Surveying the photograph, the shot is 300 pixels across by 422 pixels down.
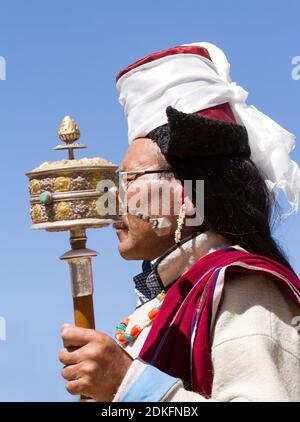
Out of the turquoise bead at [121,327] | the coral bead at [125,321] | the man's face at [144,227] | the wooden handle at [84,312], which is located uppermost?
the man's face at [144,227]

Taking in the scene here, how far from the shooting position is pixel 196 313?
16.3ft

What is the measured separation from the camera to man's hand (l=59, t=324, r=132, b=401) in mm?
4582

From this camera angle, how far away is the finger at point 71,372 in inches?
182

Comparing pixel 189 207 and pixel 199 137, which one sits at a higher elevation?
pixel 199 137

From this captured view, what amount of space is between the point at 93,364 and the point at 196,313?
0.61 m

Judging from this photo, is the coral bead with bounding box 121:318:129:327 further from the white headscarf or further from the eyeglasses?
the white headscarf

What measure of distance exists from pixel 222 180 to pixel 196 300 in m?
0.66

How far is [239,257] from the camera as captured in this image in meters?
5.06

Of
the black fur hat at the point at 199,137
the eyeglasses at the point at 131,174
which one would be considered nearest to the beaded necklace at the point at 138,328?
the eyeglasses at the point at 131,174

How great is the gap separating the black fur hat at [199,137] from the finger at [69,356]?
1.20m

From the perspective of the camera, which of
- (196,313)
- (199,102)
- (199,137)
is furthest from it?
(199,102)

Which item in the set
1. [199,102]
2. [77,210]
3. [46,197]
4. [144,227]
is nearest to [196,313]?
[144,227]

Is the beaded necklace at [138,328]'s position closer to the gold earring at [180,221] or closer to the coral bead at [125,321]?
the coral bead at [125,321]

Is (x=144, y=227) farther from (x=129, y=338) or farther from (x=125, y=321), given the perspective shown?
(x=125, y=321)
